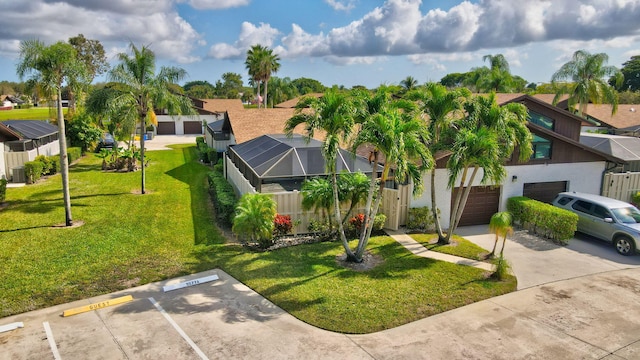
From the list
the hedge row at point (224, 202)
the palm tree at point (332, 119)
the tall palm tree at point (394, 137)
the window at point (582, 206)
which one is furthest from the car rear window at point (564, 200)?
the hedge row at point (224, 202)

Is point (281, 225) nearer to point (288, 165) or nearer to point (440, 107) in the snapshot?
point (288, 165)

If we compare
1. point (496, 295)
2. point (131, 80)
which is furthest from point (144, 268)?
point (131, 80)

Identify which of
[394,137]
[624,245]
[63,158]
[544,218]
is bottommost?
[624,245]

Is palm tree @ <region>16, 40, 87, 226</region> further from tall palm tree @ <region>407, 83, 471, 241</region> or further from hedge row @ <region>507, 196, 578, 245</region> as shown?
hedge row @ <region>507, 196, 578, 245</region>

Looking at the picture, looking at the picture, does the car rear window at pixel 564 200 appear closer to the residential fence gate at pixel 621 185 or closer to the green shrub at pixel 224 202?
the residential fence gate at pixel 621 185

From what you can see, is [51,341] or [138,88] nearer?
[51,341]

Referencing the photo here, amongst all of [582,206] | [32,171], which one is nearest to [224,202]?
[32,171]

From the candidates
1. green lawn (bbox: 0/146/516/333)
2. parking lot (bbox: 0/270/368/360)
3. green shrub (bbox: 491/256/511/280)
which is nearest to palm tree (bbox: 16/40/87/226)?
green lawn (bbox: 0/146/516/333)
